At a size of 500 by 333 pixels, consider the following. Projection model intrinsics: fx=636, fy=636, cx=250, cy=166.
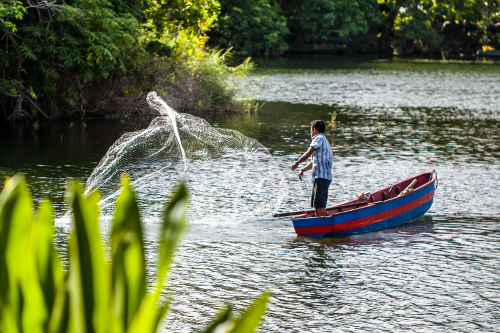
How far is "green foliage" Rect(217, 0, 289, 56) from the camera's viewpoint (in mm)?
59625

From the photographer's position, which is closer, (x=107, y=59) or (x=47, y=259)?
(x=47, y=259)

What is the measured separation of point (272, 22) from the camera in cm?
6222

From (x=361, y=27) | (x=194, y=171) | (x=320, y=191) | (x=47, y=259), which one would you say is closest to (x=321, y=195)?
(x=320, y=191)

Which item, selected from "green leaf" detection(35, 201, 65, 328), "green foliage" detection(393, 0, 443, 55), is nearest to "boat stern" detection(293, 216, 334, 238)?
"green leaf" detection(35, 201, 65, 328)

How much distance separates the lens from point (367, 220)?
11.3 m

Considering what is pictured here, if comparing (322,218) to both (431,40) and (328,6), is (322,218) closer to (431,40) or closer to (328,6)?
(328,6)

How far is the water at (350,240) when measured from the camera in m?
7.64

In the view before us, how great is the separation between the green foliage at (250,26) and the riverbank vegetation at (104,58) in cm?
3201

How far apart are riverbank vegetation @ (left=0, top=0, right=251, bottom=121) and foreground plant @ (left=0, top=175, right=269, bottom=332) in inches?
680

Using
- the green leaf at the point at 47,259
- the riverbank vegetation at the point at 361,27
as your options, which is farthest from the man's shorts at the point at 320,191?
the riverbank vegetation at the point at 361,27

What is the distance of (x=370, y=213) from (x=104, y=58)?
1247cm

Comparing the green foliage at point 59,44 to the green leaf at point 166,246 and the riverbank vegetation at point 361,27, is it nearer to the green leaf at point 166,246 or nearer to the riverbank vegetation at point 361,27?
the green leaf at point 166,246

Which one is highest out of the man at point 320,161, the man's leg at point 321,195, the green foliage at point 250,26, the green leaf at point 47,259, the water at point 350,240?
the green foliage at point 250,26

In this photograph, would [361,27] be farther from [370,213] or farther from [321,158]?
[321,158]
